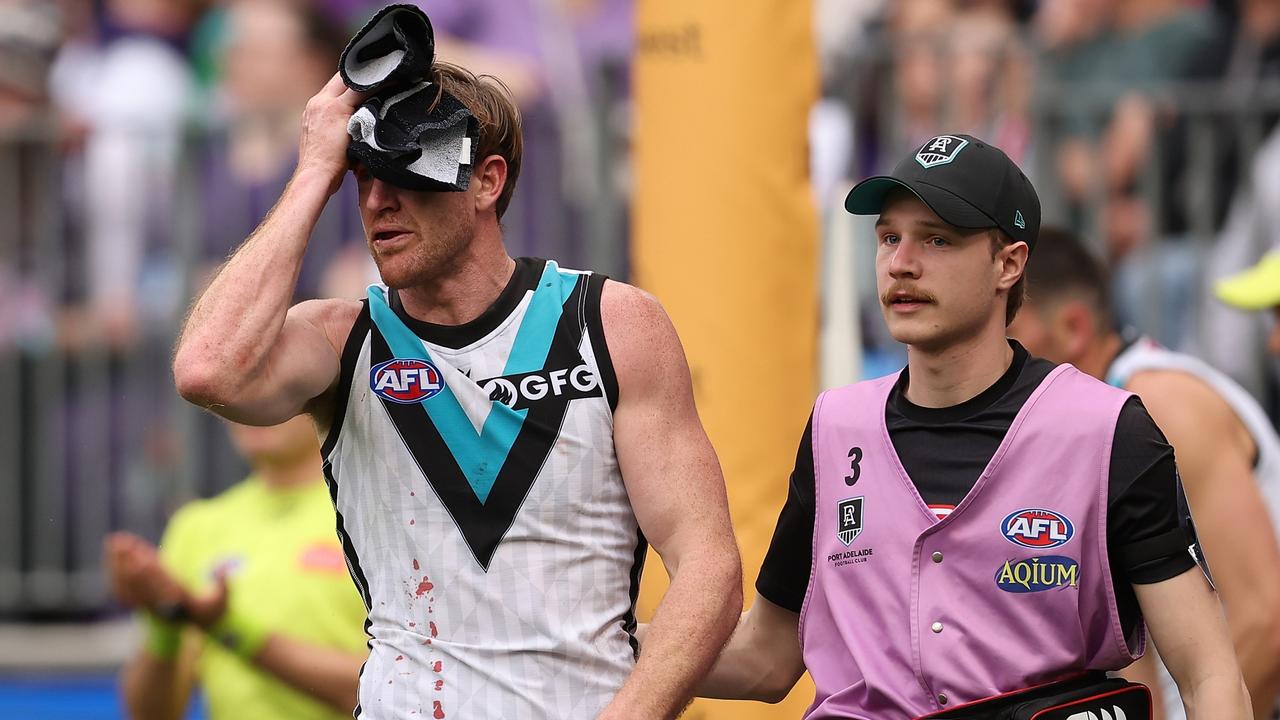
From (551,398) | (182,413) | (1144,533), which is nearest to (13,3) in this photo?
(182,413)

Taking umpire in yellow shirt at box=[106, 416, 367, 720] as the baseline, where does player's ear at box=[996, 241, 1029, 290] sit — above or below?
above

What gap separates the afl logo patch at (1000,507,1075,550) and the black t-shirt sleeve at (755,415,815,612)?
501 millimetres

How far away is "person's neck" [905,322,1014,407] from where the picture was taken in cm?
372

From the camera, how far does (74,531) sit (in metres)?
9.60

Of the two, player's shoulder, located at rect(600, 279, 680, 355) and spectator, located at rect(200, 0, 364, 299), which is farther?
spectator, located at rect(200, 0, 364, 299)

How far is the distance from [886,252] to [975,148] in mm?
295

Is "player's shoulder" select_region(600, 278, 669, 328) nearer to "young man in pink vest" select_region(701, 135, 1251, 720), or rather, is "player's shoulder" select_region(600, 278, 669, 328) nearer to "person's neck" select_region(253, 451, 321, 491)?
"young man in pink vest" select_region(701, 135, 1251, 720)

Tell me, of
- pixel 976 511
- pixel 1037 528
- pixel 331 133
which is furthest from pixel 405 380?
pixel 1037 528

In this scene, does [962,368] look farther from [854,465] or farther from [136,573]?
[136,573]

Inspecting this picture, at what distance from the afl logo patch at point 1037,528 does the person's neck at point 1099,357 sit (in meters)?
2.11

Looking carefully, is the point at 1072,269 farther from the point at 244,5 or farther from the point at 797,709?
the point at 244,5

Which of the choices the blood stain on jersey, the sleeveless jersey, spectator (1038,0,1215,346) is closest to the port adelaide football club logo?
the blood stain on jersey

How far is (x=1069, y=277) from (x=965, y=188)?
1987mm

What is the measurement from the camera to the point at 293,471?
6598 mm
